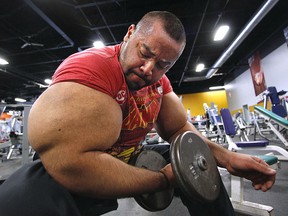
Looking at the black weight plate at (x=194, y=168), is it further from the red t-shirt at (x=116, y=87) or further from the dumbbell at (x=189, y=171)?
the red t-shirt at (x=116, y=87)

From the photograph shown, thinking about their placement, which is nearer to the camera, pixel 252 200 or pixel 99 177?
pixel 99 177

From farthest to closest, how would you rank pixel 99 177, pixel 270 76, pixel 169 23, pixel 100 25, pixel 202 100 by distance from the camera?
pixel 202 100 → pixel 270 76 → pixel 100 25 → pixel 169 23 → pixel 99 177

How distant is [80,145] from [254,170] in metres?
0.58

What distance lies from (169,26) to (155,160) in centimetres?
49

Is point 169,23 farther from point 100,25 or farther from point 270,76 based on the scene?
point 270,76

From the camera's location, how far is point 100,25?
15.9 feet

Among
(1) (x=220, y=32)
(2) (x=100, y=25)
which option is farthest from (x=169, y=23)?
(1) (x=220, y=32)

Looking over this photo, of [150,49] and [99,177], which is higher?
[150,49]

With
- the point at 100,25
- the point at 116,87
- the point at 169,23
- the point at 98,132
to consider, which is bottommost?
the point at 98,132

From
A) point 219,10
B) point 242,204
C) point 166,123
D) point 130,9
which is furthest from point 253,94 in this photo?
point 166,123

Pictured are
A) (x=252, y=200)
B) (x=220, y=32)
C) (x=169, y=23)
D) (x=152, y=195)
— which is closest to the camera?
(x=152, y=195)

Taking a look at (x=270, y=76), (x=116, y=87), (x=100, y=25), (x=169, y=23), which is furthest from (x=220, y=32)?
(x=116, y=87)

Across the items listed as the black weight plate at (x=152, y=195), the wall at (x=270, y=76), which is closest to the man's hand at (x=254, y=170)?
the black weight plate at (x=152, y=195)

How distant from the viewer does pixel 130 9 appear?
452 centimetres
